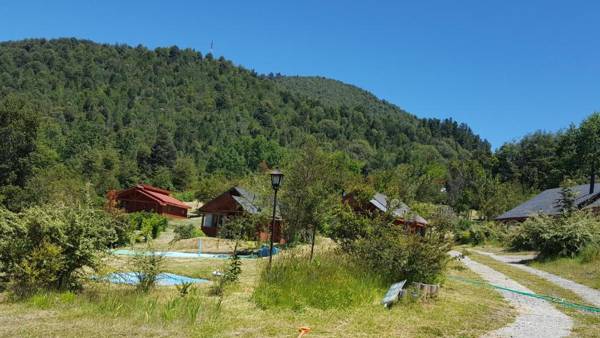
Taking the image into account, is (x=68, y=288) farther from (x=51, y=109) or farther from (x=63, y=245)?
(x=51, y=109)

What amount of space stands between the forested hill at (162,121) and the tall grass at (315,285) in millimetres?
35877

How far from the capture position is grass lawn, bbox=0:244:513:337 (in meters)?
7.21

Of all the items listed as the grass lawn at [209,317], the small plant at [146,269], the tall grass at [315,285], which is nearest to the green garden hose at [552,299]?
the grass lawn at [209,317]

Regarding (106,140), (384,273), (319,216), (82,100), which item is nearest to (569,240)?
(319,216)

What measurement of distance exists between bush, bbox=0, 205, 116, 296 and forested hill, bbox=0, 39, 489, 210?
34432mm

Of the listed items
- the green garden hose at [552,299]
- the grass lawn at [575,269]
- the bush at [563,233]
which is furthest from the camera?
the bush at [563,233]

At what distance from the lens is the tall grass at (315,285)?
9.41m

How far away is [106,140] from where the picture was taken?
10288cm

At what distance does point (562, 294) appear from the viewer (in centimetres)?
1335

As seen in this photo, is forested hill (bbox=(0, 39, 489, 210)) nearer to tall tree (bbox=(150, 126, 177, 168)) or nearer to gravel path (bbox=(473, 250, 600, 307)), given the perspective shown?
tall tree (bbox=(150, 126, 177, 168))

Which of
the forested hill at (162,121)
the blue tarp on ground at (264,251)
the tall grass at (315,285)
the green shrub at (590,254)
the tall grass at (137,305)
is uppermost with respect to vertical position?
the forested hill at (162,121)

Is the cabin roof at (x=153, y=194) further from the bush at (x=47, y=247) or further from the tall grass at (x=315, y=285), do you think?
the bush at (x=47, y=247)

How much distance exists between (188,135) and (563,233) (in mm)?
115036

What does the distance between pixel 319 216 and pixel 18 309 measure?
14115 mm
